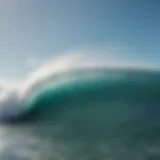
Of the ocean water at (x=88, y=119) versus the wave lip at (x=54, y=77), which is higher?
the wave lip at (x=54, y=77)

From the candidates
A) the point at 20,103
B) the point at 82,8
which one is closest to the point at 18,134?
the point at 20,103

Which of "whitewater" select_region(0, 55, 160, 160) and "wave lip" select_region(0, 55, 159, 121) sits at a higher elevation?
"wave lip" select_region(0, 55, 159, 121)

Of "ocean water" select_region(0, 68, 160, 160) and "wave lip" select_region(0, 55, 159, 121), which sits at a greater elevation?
"wave lip" select_region(0, 55, 159, 121)

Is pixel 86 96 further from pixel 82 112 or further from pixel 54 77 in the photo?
pixel 54 77

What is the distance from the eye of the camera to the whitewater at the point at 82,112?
1.72 metres

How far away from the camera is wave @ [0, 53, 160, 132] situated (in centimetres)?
175

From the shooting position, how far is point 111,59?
1.78 m

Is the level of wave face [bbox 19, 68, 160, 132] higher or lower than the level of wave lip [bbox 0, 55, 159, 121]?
lower

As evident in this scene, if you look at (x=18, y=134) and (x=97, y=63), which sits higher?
(x=97, y=63)

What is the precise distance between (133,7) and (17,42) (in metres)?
0.67

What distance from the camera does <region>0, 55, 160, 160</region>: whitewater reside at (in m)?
1.72

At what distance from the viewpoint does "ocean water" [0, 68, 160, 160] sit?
1.72m

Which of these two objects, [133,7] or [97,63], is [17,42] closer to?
[97,63]

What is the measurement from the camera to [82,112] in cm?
176
